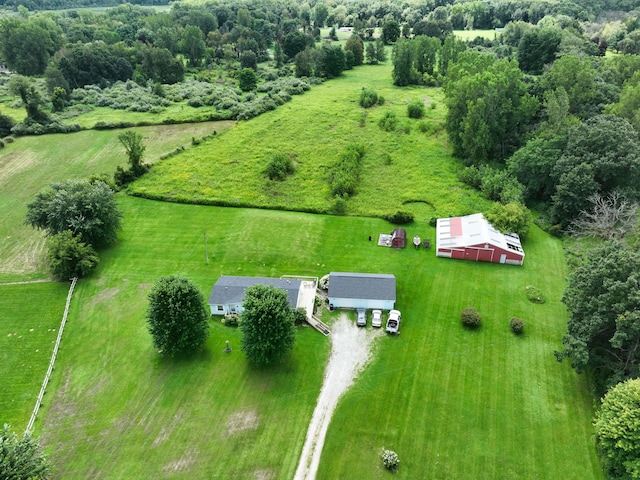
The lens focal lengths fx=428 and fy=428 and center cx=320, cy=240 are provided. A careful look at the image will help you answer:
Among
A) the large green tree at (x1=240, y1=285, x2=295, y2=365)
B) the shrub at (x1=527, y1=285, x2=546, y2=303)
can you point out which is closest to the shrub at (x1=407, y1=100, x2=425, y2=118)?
the shrub at (x1=527, y1=285, x2=546, y2=303)

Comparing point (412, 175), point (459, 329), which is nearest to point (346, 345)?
point (459, 329)

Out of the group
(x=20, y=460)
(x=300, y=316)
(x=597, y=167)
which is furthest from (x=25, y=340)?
(x=597, y=167)

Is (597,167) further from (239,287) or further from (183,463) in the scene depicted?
(183,463)

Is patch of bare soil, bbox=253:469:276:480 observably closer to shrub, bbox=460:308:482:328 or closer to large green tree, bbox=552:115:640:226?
shrub, bbox=460:308:482:328

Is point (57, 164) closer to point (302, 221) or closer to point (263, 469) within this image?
point (302, 221)

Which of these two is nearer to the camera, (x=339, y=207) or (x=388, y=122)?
(x=339, y=207)

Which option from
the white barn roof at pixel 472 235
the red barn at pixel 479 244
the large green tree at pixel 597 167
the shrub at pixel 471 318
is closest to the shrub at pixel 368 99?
the large green tree at pixel 597 167
